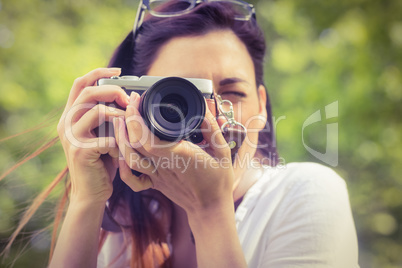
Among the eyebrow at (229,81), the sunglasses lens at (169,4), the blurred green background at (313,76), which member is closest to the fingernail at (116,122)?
the eyebrow at (229,81)

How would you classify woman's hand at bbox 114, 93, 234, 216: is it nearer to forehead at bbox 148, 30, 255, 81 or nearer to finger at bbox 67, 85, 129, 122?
finger at bbox 67, 85, 129, 122

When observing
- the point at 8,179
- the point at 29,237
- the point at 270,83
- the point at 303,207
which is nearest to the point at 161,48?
the point at 303,207

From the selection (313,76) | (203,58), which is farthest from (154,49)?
(313,76)

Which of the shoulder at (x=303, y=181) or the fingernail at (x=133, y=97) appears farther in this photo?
the shoulder at (x=303, y=181)

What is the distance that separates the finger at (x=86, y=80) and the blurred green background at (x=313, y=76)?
0.70 metres

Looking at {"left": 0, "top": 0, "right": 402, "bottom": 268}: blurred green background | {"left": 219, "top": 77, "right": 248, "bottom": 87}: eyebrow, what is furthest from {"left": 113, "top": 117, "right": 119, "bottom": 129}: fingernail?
{"left": 0, "top": 0, "right": 402, "bottom": 268}: blurred green background

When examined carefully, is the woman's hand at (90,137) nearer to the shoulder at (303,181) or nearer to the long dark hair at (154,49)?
the long dark hair at (154,49)

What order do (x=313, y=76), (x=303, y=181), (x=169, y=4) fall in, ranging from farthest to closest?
(x=313, y=76) < (x=169, y=4) < (x=303, y=181)

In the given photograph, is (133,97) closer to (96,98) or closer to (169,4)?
(96,98)

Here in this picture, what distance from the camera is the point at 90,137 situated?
0.58 meters

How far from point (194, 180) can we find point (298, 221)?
21 centimetres

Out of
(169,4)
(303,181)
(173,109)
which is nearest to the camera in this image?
(173,109)

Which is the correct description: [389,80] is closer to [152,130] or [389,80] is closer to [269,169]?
[269,169]

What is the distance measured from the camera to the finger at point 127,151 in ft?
1.77
